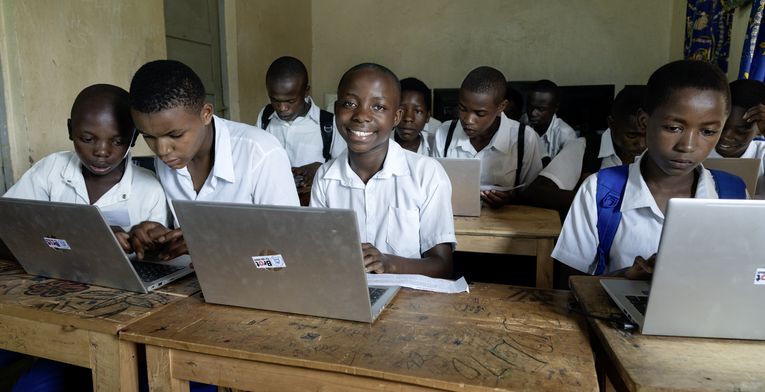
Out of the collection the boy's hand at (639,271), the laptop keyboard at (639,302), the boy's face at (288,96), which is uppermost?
the boy's face at (288,96)

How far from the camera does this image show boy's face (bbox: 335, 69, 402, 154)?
4.77ft

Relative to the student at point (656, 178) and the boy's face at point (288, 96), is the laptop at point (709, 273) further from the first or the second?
the boy's face at point (288, 96)

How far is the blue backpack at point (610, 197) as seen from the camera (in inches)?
50.2

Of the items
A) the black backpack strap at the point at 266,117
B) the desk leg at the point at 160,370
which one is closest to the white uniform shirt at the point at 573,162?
the black backpack strap at the point at 266,117

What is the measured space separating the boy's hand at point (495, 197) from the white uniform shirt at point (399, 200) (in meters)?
0.63

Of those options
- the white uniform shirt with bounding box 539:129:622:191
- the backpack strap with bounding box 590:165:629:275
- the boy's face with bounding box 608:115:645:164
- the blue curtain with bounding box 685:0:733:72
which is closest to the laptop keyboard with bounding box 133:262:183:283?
the backpack strap with bounding box 590:165:629:275

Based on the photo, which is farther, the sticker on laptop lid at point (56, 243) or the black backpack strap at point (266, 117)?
the black backpack strap at point (266, 117)

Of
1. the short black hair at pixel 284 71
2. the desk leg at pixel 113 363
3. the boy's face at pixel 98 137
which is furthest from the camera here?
the short black hair at pixel 284 71

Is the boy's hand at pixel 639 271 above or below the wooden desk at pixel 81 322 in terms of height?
above

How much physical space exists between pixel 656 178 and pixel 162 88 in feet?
4.24

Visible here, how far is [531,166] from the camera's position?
8.48 ft

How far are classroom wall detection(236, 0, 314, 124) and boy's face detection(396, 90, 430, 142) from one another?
230cm

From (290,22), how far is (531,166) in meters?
3.76

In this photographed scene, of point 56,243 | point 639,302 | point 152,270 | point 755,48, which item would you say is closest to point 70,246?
point 56,243
